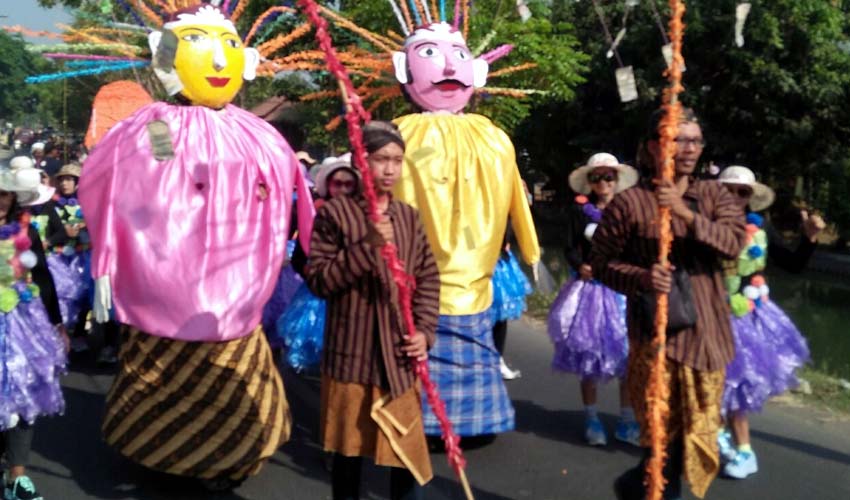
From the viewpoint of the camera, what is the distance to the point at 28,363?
415cm

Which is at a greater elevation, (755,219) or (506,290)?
(755,219)

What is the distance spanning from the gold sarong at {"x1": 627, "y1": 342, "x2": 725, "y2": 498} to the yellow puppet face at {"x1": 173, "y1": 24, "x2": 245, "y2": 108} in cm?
220

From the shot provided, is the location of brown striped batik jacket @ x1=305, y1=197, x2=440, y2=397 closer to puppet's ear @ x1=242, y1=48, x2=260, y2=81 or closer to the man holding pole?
the man holding pole

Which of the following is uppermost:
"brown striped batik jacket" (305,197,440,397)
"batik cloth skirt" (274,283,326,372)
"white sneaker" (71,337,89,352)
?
"brown striped batik jacket" (305,197,440,397)

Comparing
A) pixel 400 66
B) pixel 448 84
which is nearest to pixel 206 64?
pixel 400 66

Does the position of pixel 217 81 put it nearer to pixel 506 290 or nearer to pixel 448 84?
pixel 448 84

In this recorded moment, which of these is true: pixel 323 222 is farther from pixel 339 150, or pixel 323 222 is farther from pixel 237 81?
pixel 339 150

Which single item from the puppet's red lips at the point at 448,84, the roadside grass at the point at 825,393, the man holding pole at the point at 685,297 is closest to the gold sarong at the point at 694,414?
the man holding pole at the point at 685,297

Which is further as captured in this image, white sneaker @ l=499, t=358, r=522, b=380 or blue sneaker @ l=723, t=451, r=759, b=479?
white sneaker @ l=499, t=358, r=522, b=380

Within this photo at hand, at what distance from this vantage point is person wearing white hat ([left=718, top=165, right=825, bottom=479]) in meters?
4.50

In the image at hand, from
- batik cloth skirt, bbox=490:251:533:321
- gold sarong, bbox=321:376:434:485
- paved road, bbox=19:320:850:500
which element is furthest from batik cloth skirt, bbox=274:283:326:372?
gold sarong, bbox=321:376:434:485

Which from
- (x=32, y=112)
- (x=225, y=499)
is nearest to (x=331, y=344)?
(x=225, y=499)

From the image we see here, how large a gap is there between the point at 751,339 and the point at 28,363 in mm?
3277

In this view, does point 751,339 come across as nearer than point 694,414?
No
